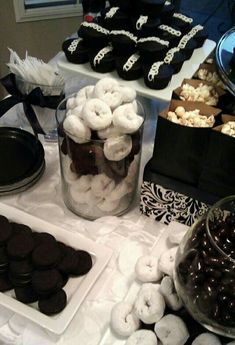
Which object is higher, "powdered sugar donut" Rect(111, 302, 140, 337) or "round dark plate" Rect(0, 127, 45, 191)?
"round dark plate" Rect(0, 127, 45, 191)

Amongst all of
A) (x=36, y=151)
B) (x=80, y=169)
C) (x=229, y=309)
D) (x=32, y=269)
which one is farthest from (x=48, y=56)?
(x=229, y=309)

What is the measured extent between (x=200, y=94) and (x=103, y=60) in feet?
0.71

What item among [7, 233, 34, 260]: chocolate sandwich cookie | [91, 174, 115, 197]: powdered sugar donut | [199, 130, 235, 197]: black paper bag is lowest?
[7, 233, 34, 260]: chocolate sandwich cookie

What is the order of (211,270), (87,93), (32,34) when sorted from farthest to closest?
1. (32,34)
2. (87,93)
3. (211,270)

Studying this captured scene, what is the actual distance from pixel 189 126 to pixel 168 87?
21 centimetres

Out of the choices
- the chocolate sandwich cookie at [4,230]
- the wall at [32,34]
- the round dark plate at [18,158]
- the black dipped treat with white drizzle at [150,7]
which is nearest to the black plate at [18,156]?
the round dark plate at [18,158]

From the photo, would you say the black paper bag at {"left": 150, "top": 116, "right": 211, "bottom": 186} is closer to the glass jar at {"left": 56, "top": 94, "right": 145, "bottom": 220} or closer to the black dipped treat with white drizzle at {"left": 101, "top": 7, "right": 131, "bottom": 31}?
the glass jar at {"left": 56, "top": 94, "right": 145, "bottom": 220}

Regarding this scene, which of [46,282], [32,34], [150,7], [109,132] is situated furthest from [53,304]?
[32,34]

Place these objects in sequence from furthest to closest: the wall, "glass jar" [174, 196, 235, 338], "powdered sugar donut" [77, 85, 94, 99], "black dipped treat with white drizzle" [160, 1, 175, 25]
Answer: the wall < "black dipped treat with white drizzle" [160, 1, 175, 25] < "powdered sugar donut" [77, 85, 94, 99] < "glass jar" [174, 196, 235, 338]

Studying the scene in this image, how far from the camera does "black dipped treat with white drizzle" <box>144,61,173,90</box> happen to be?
75cm

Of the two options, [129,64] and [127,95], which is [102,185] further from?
[129,64]

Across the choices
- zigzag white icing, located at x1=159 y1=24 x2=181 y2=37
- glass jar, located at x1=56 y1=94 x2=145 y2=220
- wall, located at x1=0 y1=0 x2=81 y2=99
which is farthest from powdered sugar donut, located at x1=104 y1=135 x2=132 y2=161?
wall, located at x1=0 y1=0 x2=81 y2=99

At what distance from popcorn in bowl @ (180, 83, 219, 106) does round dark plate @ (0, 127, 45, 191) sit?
0.27m

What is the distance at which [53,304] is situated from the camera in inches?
20.8
